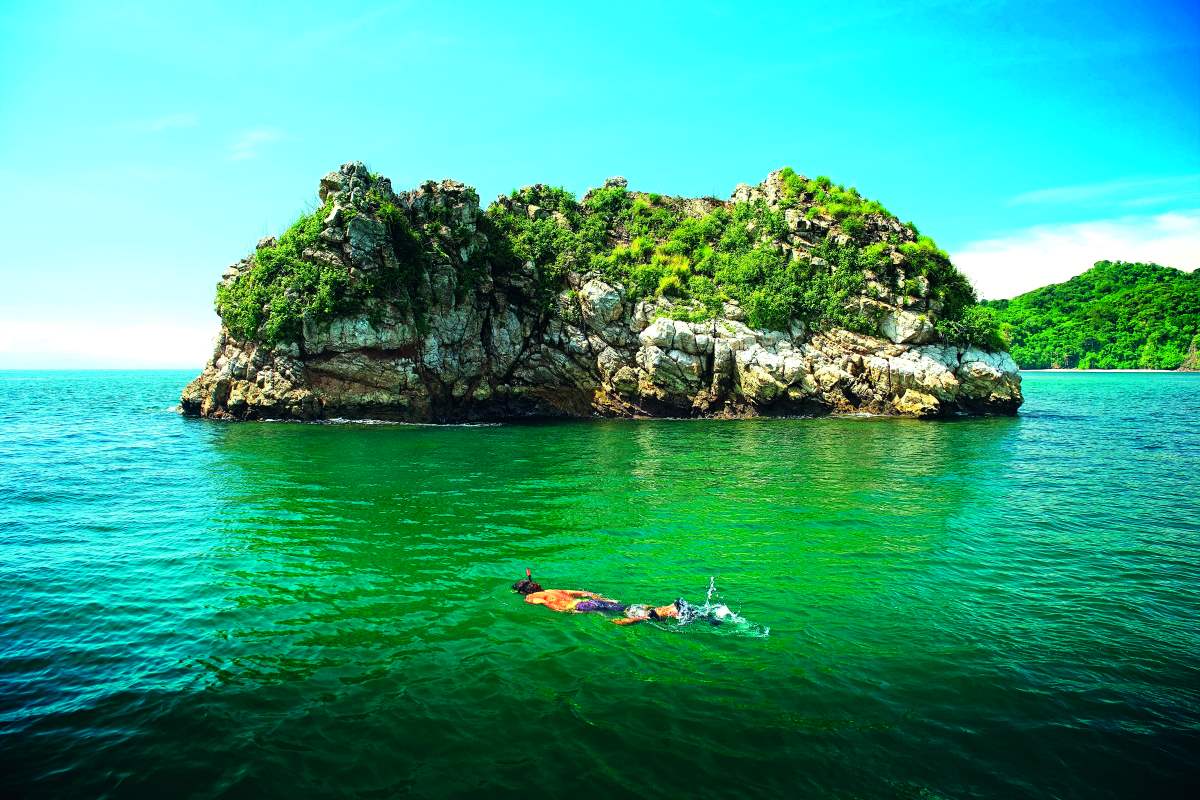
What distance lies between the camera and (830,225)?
51.6 m

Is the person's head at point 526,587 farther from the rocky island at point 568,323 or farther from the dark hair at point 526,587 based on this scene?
the rocky island at point 568,323

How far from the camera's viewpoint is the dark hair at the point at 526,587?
38.3 feet

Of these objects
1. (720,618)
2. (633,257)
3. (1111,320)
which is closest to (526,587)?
(720,618)

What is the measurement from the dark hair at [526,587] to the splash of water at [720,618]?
3105mm

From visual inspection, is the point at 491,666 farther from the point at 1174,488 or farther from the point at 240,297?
the point at 240,297

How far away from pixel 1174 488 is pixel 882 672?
20.3 m

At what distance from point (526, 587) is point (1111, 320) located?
6438 inches

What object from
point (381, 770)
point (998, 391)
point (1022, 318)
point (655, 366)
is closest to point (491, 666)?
point (381, 770)

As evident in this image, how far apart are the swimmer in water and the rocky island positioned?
33372 millimetres

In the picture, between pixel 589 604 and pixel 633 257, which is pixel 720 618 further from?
pixel 633 257

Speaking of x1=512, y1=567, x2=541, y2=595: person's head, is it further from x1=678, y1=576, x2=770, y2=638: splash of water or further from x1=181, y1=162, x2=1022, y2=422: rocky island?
x1=181, y1=162, x2=1022, y2=422: rocky island

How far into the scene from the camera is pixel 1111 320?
124m

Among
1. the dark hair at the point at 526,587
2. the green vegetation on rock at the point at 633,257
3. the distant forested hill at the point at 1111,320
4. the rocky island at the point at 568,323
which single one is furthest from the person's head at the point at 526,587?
the distant forested hill at the point at 1111,320

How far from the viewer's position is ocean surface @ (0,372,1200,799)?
264 inches
